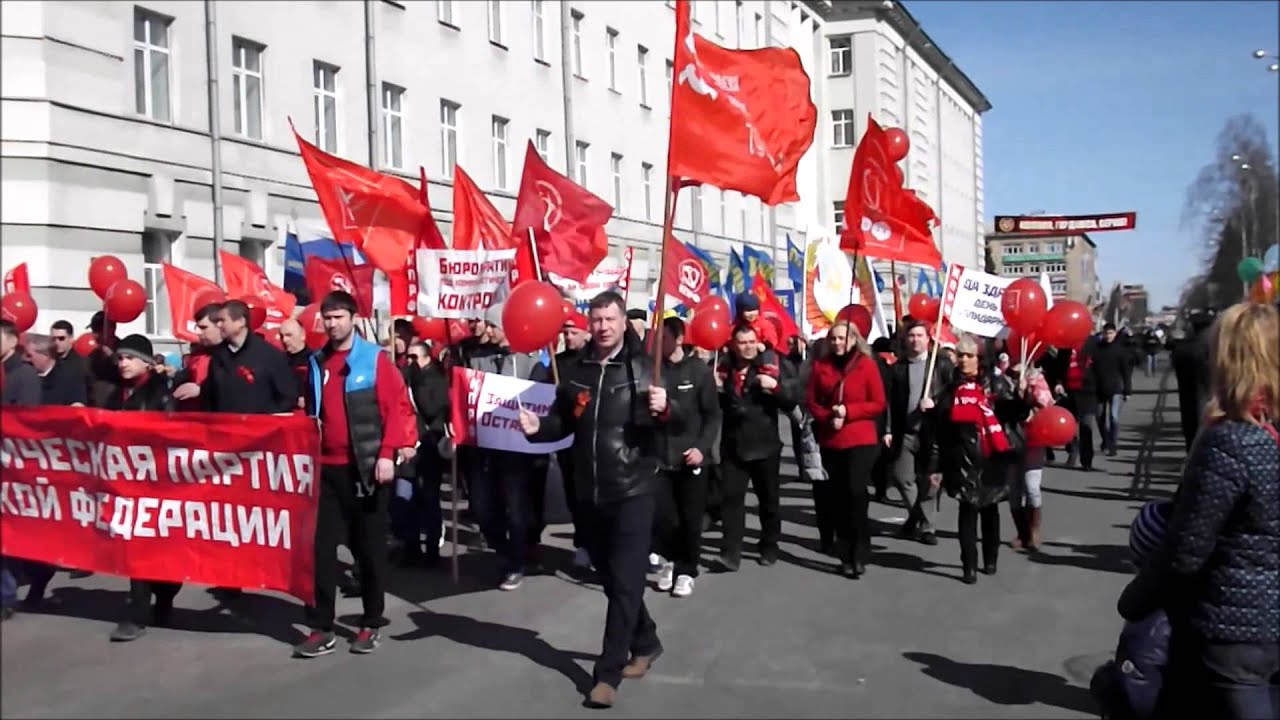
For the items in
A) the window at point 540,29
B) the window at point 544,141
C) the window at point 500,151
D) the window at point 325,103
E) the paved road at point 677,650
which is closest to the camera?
the paved road at point 677,650

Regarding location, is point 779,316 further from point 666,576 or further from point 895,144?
point 666,576

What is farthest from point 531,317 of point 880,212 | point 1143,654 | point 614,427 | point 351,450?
point 880,212

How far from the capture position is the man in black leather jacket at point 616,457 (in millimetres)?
6254

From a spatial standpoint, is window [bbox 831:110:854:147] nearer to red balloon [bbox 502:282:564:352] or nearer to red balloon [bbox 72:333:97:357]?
red balloon [bbox 72:333:97:357]

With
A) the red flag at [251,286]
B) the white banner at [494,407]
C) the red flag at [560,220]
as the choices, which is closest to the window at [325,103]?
the red flag at [251,286]

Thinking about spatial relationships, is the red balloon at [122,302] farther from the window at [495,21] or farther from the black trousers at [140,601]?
the window at [495,21]

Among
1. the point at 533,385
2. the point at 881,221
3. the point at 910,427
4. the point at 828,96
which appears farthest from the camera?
the point at 828,96

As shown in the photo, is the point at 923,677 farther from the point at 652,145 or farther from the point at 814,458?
the point at 652,145

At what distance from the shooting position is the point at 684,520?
8.78 m

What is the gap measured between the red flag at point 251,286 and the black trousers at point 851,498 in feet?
20.3

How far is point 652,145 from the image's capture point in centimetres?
3691

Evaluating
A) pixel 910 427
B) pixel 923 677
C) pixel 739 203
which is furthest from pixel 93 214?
pixel 739 203

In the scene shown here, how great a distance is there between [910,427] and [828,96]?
4785 centimetres

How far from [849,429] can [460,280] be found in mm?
2976
